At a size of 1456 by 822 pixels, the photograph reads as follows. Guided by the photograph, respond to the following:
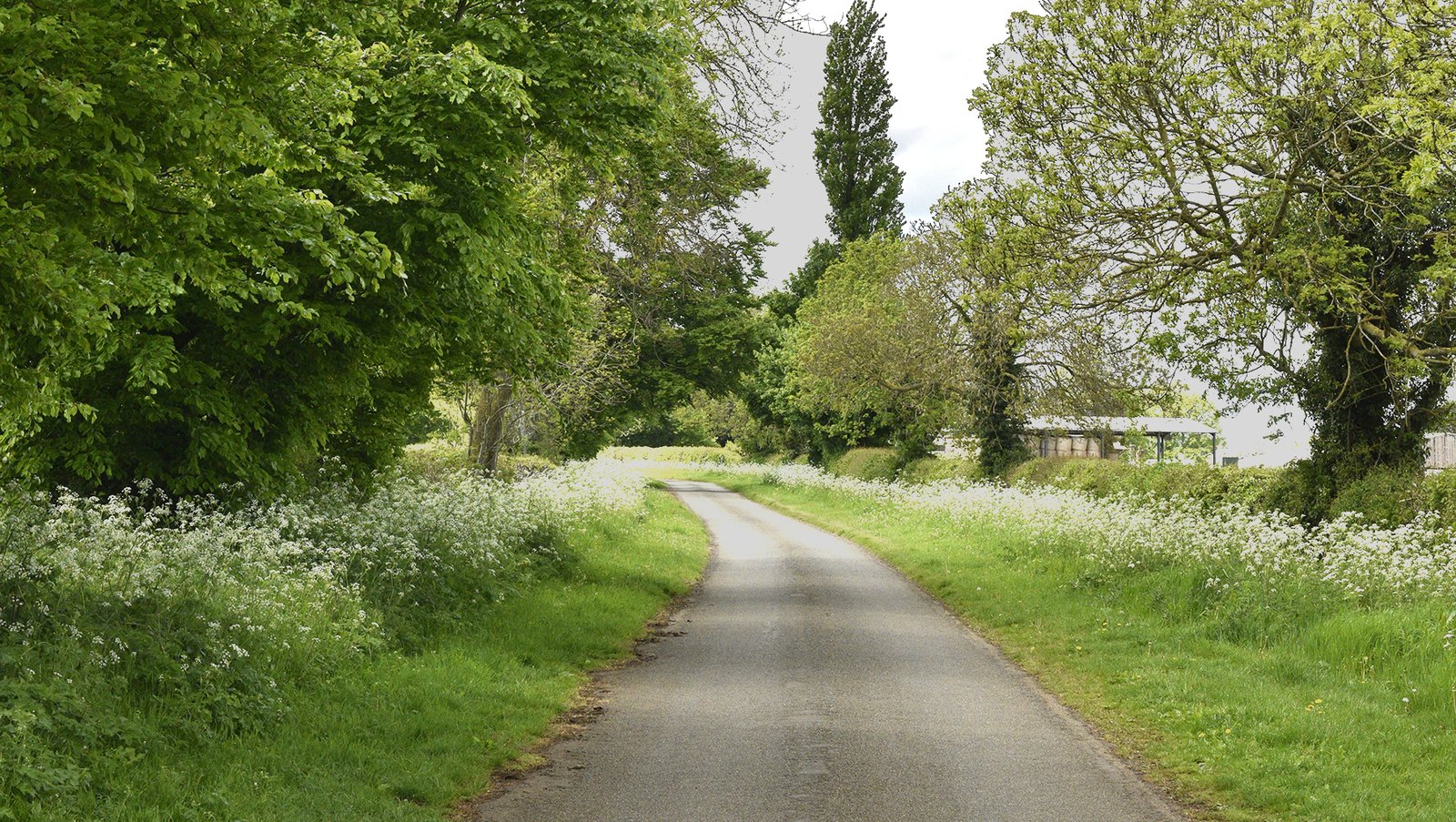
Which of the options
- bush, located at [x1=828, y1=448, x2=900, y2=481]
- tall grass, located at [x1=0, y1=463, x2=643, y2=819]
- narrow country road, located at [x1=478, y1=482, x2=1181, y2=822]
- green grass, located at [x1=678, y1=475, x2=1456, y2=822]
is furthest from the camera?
bush, located at [x1=828, y1=448, x2=900, y2=481]

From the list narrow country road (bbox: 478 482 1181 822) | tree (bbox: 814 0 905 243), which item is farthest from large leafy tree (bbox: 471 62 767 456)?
tree (bbox: 814 0 905 243)

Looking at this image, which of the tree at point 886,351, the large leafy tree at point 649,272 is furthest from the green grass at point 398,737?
the tree at point 886,351

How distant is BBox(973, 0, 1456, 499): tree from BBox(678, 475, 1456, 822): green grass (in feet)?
16.0

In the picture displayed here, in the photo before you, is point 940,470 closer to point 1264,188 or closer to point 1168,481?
point 1168,481

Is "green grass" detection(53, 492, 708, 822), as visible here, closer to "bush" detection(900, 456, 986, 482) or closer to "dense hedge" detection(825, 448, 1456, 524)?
"dense hedge" detection(825, 448, 1456, 524)

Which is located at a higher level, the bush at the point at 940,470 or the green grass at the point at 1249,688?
the bush at the point at 940,470

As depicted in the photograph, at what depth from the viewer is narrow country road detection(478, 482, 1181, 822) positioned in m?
7.81

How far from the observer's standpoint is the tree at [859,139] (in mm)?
60500

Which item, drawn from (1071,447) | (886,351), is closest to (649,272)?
(886,351)

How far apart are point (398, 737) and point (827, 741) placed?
11.0 feet

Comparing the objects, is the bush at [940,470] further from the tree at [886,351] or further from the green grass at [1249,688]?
the green grass at [1249,688]

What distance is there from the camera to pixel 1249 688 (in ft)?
35.4

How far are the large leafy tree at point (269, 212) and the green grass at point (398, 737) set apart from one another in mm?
2387

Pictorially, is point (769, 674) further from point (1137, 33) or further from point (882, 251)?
point (882, 251)
